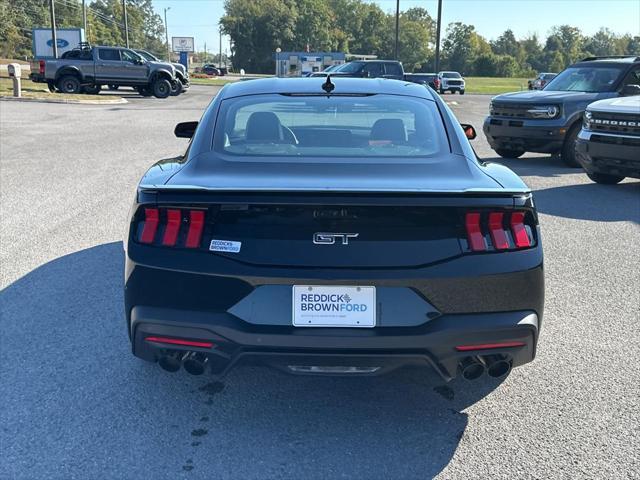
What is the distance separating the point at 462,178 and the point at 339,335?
99cm

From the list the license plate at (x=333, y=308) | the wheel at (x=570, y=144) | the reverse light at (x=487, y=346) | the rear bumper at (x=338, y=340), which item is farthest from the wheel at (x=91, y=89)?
the reverse light at (x=487, y=346)

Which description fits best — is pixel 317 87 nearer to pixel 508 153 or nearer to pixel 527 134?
pixel 527 134

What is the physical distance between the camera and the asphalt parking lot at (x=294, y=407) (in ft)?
9.71

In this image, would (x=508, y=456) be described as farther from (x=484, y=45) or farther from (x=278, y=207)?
(x=484, y=45)

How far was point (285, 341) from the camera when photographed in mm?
2883

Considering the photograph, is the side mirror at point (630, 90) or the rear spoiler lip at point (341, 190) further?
the side mirror at point (630, 90)

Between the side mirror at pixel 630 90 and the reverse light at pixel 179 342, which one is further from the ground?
the side mirror at pixel 630 90

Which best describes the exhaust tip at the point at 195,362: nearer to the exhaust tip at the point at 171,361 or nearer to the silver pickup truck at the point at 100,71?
the exhaust tip at the point at 171,361

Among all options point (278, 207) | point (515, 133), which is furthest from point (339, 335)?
point (515, 133)

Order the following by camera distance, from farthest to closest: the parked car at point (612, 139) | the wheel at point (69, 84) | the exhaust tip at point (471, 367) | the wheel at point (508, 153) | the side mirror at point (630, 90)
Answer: the wheel at point (69, 84), the wheel at point (508, 153), the side mirror at point (630, 90), the parked car at point (612, 139), the exhaust tip at point (471, 367)

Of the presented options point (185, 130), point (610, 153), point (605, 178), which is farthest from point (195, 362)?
point (605, 178)

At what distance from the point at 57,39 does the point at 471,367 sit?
165 ft

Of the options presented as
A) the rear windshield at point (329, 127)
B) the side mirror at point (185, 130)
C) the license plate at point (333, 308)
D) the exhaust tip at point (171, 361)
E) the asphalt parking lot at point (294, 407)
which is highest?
the rear windshield at point (329, 127)

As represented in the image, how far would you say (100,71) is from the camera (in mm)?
30344
